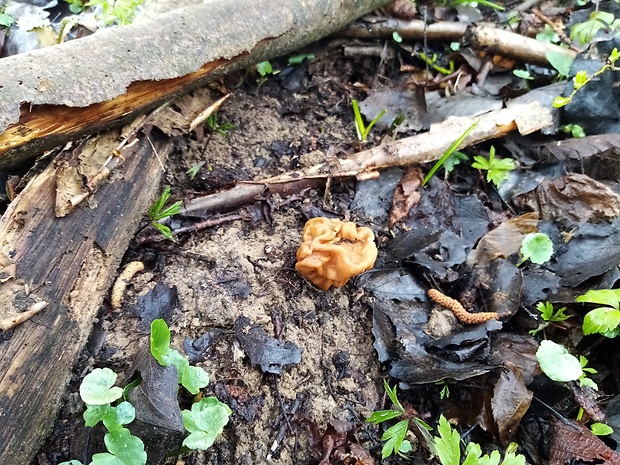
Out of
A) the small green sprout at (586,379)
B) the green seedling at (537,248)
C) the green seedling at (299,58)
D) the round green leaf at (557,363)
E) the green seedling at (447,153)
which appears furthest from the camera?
the green seedling at (299,58)

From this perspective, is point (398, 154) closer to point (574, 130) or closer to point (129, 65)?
point (574, 130)

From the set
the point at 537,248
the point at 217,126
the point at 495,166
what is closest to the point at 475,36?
the point at 495,166

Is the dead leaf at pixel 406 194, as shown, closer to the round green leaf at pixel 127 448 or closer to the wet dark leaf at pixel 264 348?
the wet dark leaf at pixel 264 348

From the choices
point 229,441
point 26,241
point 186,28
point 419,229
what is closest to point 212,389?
point 229,441

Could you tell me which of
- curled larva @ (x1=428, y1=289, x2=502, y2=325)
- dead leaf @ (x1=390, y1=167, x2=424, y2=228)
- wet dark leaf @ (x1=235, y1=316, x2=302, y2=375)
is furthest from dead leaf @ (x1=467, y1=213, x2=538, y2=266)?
wet dark leaf @ (x1=235, y1=316, x2=302, y2=375)

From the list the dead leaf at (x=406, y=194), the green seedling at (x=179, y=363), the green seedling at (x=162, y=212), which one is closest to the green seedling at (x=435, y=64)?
the dead leaf at (x=406, y=194)

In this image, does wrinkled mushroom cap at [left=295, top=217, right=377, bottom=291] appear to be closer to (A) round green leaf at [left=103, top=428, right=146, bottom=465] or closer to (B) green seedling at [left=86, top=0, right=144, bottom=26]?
(A) round green leaf at [left=103, top=428, right=146, bottom=465]
